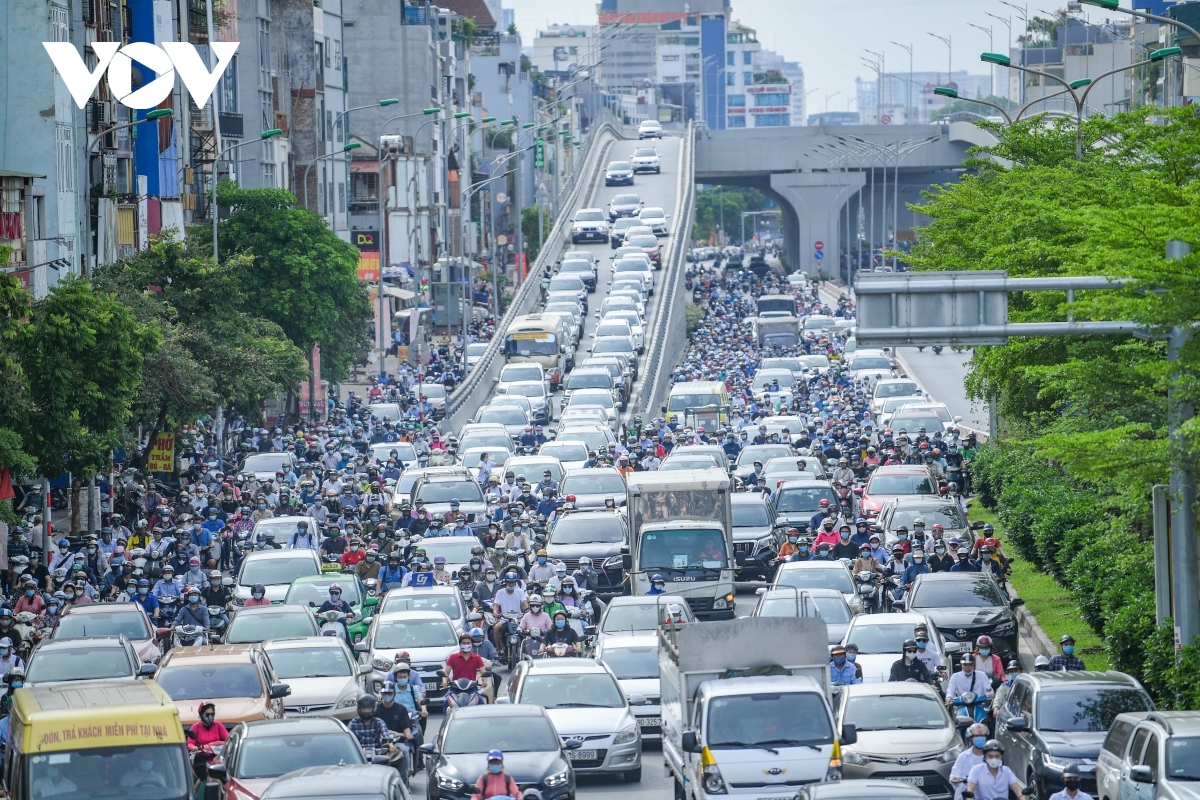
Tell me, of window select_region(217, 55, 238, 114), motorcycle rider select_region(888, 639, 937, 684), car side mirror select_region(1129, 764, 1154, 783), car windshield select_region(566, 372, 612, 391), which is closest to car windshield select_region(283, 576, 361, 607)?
motorcycle rider select_region(888, 639, 937, 684)

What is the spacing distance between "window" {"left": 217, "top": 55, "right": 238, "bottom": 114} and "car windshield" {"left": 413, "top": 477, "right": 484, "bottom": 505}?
36007 millimetres

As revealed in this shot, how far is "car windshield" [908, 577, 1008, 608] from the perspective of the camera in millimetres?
27312

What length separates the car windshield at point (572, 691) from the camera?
22000mm

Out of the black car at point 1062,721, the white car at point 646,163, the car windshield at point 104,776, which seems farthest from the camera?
the white car at point 646,163

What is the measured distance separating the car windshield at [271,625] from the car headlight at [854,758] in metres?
7.74

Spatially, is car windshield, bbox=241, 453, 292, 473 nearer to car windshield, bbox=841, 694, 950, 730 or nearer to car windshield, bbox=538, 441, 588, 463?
car windshield, bbox=538, 441, 588, 463

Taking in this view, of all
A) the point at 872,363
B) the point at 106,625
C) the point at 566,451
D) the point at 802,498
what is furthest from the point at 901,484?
the point at 872,363

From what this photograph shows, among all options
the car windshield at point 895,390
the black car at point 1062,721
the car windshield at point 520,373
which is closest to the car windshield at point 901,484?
the black car at point 1062,721

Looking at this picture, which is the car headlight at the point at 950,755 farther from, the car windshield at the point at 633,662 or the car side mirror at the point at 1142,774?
the car windshield at the point at 633,662

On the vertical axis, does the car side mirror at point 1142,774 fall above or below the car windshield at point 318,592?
above

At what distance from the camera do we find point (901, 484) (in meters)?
38.4

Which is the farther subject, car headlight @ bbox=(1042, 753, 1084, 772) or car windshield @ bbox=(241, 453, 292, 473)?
car windshield @ bbox=(241, 453, 292, 473)

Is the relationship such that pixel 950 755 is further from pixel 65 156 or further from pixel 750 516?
pixel 65 156

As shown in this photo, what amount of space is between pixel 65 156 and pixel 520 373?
16987 millimetres
